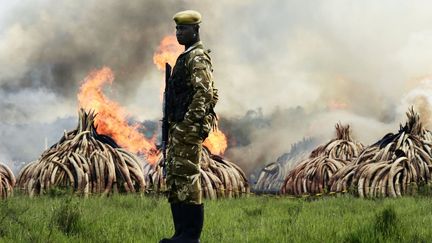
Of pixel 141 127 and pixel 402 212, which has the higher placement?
pixel 141 127

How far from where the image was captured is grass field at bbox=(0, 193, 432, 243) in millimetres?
6656

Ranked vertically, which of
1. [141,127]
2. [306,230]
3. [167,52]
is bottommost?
[306,230]

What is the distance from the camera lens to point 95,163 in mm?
11719

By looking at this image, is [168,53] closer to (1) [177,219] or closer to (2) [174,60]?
(2) [174,60]

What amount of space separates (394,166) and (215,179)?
2943 millimetres

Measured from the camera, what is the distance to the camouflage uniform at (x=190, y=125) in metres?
5.71

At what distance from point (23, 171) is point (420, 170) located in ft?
21.9

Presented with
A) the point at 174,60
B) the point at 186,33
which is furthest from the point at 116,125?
the point at 186,33

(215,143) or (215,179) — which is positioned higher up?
(215,143)

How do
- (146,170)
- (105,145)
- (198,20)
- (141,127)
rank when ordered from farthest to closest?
(141,127) → (146,170) → (105,145) → (198,20)

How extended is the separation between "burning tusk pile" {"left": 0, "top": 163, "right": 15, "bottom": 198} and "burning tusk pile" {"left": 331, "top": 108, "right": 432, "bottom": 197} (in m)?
5.35

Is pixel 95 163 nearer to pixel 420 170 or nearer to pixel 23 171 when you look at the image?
pixel 23 171

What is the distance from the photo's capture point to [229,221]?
26.5ft

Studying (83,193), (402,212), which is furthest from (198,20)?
(83,193)
